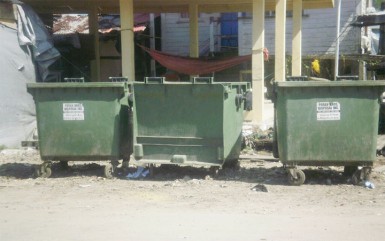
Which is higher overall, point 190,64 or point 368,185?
point 190,64

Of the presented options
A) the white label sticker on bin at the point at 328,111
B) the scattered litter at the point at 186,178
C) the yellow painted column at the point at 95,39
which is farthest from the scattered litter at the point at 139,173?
the yellow painted column at the point at 95,39

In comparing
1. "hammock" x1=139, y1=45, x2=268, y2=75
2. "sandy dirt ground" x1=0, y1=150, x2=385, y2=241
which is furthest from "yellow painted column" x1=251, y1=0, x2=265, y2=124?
"sandy dirt ground" x1=0, y1=150, x2=385, y2=241

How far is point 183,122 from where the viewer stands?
7871 mm

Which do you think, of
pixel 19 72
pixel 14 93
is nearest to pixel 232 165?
pixel 14 93

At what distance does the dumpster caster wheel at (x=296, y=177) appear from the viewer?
740cm

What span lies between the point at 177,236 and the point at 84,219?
4.03 ft

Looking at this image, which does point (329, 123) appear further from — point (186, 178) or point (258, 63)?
point (258, 63)

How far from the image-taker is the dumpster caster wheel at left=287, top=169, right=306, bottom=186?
24.3 ft

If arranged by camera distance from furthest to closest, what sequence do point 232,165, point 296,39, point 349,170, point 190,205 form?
point 296,39 < point 232,165 < point 349,170 < point 190,205

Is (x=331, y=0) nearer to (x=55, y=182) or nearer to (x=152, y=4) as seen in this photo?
(x=152, y=4)

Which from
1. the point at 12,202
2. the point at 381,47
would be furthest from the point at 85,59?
the point at 12,202

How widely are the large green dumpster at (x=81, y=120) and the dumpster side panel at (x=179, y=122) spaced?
1.15ft

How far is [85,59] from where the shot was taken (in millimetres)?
16469

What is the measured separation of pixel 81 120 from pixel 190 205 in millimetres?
2470
